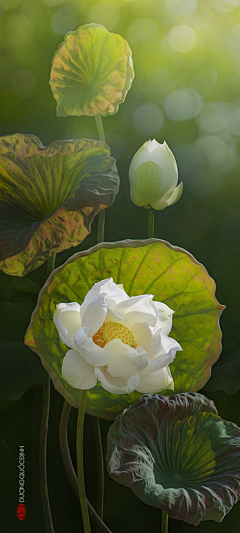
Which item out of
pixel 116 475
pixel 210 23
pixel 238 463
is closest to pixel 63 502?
pixel 116 475

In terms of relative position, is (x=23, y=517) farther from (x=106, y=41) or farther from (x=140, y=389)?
(x=106, y=41)

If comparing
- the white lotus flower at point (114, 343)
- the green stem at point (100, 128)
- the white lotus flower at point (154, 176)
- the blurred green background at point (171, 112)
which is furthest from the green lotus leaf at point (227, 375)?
the green stem at point (100, 128)

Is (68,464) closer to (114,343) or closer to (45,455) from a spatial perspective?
(45,455)

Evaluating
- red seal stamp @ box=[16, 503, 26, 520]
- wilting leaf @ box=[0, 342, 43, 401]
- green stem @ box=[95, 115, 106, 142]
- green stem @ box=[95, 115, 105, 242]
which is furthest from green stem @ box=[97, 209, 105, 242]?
red seal stamp @ box=[16, 503, 26, 520]

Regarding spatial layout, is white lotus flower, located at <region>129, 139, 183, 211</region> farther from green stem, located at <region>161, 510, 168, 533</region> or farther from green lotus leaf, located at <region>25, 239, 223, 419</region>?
green stem, located at <region>161, 510, 168, 533</region>

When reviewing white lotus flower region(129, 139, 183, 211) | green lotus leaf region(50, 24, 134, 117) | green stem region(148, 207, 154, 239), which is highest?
green lotus leaf region(50, 24, 134, 117)
